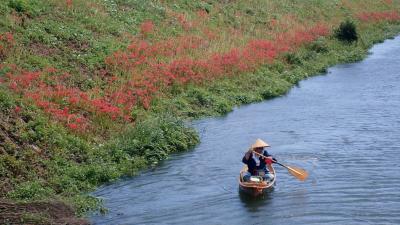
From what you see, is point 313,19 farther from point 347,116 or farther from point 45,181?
point 45,181

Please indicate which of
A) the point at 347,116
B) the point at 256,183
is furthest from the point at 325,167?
the point at 347,116

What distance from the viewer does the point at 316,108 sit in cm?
3002

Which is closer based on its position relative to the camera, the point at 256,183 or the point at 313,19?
the point at 256,183

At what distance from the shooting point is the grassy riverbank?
19828 mm

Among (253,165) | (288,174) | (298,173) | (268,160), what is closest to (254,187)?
(253,165)

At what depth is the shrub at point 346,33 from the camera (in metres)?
48.8

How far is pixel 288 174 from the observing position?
2111 centimetres

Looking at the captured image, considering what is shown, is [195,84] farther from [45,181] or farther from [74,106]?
[45,181]

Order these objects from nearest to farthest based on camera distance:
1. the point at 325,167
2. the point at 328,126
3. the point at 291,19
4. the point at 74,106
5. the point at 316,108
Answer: the point at 325,167
the point at 74,106
the point at 328,126
the point at 316,108
the point at 291,19

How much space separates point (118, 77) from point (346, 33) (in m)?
26.5

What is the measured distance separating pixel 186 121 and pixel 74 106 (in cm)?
548

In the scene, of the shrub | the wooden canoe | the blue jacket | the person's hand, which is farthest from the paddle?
the shrub

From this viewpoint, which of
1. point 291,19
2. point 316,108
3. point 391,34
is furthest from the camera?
point 391,34

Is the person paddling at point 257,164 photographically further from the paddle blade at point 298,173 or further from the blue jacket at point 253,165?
the paddle blade at point 298,173
